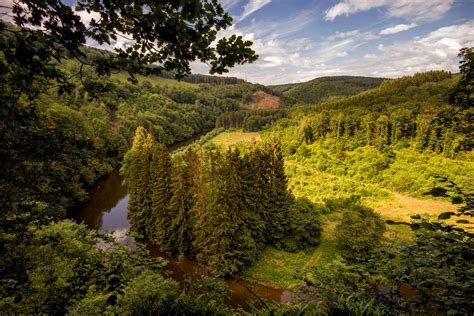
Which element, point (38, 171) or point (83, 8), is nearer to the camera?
point (83, 8)

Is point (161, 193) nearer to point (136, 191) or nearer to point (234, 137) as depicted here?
point (136, 191)

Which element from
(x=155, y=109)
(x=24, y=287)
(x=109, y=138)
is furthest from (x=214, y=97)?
(x=24, y=287)

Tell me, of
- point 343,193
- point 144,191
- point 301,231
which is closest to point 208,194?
point 144,191

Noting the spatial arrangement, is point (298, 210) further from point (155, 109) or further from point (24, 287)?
point (155, 109)

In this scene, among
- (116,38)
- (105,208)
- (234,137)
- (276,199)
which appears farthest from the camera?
(234,137)

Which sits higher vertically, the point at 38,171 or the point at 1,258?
the point at 38,171

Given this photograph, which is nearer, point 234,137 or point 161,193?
point 161,193

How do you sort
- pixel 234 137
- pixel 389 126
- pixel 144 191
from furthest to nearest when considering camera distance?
pixel 234 137, pixel 389 126, pixel 144 191
